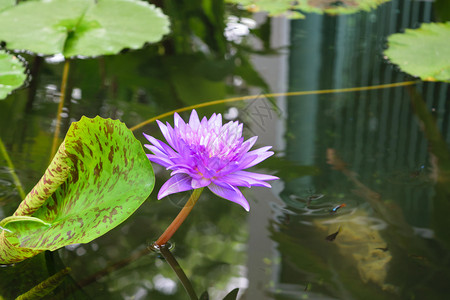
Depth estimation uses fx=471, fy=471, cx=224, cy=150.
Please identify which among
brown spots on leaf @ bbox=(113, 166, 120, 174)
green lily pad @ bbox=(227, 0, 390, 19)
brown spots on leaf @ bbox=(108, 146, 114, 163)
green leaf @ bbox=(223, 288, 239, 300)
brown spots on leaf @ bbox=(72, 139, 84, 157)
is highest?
green lily pad @ bbox=(227, 0, 390, 19)

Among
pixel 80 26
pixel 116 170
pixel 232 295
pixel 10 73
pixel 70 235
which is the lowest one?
pixel 232 295

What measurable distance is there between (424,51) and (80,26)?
1.34m

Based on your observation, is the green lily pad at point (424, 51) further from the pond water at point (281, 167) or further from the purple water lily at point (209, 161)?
the purple water lily at point (209, 161)

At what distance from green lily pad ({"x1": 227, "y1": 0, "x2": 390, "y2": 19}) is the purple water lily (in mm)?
1611

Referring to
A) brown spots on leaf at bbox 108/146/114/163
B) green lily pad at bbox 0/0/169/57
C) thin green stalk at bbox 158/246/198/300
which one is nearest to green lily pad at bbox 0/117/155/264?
brown spots on leaf at bbox 108/146/114/163

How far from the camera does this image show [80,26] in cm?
178

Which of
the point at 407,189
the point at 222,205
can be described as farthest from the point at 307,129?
the point at 222,205

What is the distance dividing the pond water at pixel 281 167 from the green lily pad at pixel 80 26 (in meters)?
0.07

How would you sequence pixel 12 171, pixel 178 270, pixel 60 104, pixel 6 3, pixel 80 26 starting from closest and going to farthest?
pixel 178 270
pixel 12 171
pixel 60 104
pixel 80 26
pixel 6 3

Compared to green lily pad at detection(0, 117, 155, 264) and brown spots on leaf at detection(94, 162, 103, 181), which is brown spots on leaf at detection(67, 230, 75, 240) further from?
brown spots on leaf at detection(94, 162, 103, 181)

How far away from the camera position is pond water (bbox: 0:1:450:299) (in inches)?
34.8

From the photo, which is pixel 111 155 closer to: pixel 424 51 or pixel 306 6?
pixel 424 51

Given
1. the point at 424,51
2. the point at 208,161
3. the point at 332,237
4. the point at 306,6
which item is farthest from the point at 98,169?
the point at 306,6

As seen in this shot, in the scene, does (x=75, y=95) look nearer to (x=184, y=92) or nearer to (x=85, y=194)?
(x=184, y=92)
